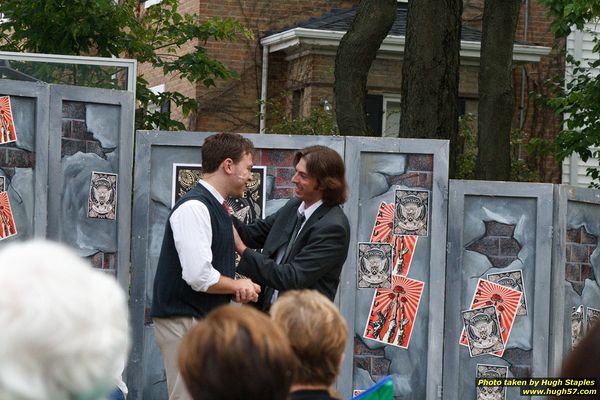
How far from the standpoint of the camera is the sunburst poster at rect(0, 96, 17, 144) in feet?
23.4

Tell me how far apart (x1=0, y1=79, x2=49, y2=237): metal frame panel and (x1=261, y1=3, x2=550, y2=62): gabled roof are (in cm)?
1080

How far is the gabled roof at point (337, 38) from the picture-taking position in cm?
1803

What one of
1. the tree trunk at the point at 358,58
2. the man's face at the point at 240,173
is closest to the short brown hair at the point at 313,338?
the man's face at the point at 240,173

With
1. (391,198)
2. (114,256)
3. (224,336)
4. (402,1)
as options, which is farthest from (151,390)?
(402,1)

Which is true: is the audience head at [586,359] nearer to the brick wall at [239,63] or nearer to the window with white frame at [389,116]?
the window with white frame at [389,116]

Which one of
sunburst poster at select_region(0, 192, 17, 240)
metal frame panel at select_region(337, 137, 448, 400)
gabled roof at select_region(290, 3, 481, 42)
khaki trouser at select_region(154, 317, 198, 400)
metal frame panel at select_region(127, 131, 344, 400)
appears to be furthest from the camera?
gabled roof at select_region(290, 3, 481, 42)

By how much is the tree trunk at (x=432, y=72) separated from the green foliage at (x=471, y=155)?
432cm

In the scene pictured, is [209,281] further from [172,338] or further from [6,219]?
[6,219]

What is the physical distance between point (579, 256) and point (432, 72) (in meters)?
3.49

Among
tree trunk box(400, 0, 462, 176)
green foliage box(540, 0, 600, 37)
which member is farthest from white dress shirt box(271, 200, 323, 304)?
green foliage box(540, 0, 600, 37)

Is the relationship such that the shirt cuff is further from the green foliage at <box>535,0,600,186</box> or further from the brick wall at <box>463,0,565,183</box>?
the brick wall at <box>463,0,565,183</box>

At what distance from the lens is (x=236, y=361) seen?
8.78ft

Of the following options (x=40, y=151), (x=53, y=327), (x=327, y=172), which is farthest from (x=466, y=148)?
(x=53, y=327)

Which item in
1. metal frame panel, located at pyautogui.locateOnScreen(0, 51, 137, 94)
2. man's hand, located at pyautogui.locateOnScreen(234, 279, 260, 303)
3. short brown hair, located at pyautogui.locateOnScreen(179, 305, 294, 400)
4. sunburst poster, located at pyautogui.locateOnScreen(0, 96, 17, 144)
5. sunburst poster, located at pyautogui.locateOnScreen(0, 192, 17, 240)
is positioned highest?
metal frame panel, located at pyautogui.locateOnScreen(0, 51, 137, 94)
